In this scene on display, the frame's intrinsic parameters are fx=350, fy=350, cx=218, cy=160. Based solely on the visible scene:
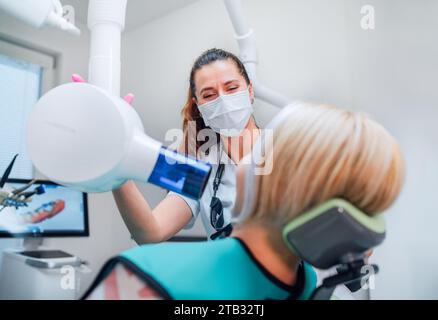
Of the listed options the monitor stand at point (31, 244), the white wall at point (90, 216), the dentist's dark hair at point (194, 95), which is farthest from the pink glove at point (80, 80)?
the monitor stand at point (31, 244)

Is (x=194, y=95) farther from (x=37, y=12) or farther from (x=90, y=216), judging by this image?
(x=90, y=216)

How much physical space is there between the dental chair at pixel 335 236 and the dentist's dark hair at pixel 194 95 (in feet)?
2.27

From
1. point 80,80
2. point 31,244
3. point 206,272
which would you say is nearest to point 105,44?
point 80,80

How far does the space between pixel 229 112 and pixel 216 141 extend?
16 centimetres

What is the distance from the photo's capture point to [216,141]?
113cm

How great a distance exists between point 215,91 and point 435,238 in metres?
0.85

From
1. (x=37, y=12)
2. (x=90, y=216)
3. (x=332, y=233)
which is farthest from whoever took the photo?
(x=90, y=216)

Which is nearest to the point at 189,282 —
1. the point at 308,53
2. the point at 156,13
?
the point at 308,53

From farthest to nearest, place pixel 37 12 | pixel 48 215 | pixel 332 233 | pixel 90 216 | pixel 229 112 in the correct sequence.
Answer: pixel 90 216 → pixel 48 215 → pixel 229 112 → pixel 37 12 → pixel 332 233

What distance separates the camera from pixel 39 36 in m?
1.70

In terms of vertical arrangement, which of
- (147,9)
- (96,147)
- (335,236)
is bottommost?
(335,236)

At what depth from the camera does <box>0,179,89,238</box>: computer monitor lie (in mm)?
1515

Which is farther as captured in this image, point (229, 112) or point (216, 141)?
point (216, 141)

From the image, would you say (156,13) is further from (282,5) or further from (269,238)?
(269,238)
